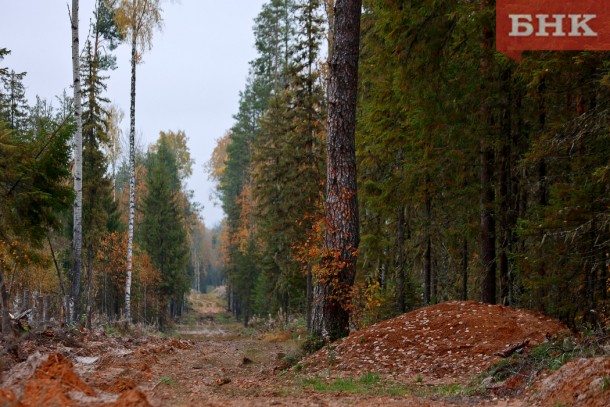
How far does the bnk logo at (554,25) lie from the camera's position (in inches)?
302

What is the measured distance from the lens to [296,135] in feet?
65.8

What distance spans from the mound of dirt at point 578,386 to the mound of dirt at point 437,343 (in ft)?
7.11

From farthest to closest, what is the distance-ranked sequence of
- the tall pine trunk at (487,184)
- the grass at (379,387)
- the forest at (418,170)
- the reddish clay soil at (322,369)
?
the tall pine trunk at (487,184) < the forest at (418,170) < the grass at (379,387) < the reddish clay soil at (322,369)

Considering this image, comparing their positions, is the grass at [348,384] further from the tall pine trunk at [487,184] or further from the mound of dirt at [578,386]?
the tall pine trunk at [487,184]

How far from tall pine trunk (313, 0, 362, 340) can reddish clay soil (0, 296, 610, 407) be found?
79cm

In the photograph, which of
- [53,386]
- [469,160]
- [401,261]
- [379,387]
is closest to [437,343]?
[379,387]

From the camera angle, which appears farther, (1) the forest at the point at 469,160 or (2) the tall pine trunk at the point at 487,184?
(2) the tall pine trunk at the point at 487,184

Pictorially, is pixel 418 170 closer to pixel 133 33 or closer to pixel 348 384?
pixel 348 384

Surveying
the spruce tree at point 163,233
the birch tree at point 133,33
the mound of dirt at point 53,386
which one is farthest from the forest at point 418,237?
the spruce tree at point 163,233

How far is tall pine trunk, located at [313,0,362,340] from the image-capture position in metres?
9.66

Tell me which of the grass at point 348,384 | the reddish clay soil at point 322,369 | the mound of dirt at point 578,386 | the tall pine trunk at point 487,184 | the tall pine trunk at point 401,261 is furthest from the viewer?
the tall pine trunk at point 401,261

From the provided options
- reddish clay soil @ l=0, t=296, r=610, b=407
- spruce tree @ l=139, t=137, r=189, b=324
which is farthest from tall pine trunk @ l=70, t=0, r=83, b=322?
spruce tree @ l=139, t=137, r=189, b=324

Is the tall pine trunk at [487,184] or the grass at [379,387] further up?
the tall pine trunk at [487,184]

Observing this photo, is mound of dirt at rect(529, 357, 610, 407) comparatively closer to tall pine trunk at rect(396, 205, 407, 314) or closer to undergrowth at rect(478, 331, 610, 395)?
undergrowth at rect(478, 331, 610, 395)
